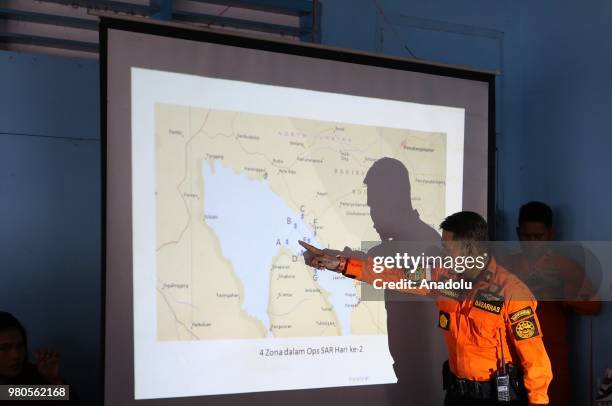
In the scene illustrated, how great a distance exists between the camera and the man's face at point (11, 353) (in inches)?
93.8

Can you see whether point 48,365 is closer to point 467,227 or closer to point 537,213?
point 467,227

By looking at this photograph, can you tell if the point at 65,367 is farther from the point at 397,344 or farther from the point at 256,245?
the point at 397,344

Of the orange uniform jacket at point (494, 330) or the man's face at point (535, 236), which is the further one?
the man's face at point (535, 236)

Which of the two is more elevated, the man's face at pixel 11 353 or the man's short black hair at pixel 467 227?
the man's short black hair at pixel 467 227

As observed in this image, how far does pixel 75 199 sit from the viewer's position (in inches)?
116

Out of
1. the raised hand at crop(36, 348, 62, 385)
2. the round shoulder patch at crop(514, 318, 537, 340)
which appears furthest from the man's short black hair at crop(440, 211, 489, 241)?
the raised hand at crop(36, 348, 62, 385)

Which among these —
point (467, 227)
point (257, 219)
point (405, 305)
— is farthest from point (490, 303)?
point (257, 219)

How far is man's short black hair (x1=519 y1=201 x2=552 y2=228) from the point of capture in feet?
11.3

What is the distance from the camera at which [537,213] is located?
3.43 metres

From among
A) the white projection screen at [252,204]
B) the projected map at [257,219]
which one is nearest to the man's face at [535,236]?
the white projection screen at [252,204]

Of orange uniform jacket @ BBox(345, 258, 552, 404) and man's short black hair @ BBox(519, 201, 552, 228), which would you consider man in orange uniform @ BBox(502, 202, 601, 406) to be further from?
orange uniform jacket @ BBox(345, 258, 552, 404)

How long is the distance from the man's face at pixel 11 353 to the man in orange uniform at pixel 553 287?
2.42 m

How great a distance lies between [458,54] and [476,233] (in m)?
1.77

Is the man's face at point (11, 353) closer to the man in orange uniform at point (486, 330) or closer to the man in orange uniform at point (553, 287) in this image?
the man in orange uniform at point (486, 330)
